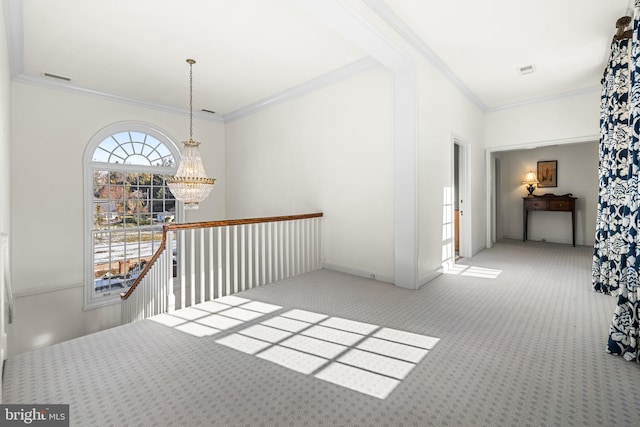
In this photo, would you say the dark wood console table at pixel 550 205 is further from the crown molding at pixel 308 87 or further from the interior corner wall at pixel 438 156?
the crown molding at pixel 308 87

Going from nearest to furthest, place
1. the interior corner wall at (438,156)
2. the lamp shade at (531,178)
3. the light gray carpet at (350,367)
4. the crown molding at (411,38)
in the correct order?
the light gray carpet at (350,367), the crown molding at (411,38), the interior corner wall at (438,156), the lamp shade at (531,178)

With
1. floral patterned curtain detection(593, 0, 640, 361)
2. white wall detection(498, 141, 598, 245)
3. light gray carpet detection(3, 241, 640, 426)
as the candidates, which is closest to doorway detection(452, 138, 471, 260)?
floral patterned curtain detection(593, 0, 640, 361)

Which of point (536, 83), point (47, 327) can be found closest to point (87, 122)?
point (47, 327)

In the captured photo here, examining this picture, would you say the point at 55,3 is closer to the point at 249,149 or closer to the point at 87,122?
the point at 87,122

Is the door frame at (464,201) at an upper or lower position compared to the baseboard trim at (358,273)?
upper

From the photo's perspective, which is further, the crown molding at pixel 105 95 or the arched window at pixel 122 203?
the arched window at pixel 122 203

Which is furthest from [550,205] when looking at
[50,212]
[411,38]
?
[50,212]

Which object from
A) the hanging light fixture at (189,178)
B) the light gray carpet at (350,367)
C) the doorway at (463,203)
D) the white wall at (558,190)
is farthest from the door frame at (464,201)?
the hanging light fixture at (189,178)

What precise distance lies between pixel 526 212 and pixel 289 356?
6711 mm

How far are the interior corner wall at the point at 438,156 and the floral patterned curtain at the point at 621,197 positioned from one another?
1613 mm

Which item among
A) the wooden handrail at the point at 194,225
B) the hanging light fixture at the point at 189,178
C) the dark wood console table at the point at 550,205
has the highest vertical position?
the hanging light fixture at the point at 189,178

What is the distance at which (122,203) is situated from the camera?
5301 mm

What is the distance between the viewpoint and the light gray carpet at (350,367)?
1.52 m

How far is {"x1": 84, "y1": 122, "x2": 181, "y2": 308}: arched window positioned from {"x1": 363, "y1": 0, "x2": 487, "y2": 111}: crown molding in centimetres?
441
